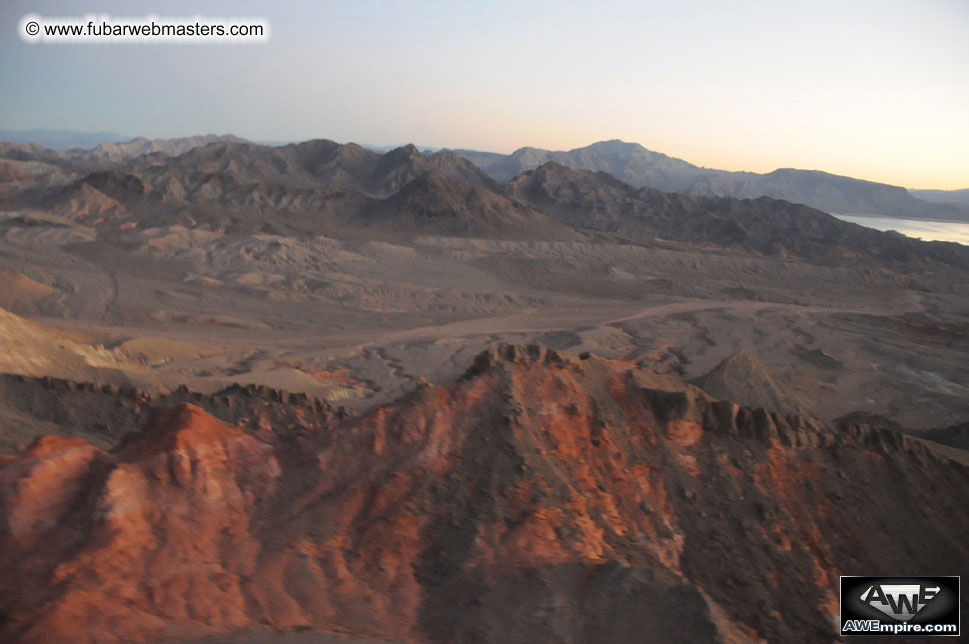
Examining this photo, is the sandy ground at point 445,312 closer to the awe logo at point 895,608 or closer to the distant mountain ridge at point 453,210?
the distant mountain ridge at point 453,210

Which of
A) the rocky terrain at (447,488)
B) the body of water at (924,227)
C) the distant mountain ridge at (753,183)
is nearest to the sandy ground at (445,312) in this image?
the rocky terrain at (447,488)

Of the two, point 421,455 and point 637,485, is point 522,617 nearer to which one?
point 421,455

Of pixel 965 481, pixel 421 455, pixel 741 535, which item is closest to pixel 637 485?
pixel 741 535

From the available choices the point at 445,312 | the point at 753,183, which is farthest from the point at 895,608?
the point at 753,183

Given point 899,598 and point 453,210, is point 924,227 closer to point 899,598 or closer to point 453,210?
point 453,210

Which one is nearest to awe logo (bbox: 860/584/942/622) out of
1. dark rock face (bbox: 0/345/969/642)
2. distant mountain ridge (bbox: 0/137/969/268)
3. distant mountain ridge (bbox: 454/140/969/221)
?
dark rock face (bbox: 0/345/969/642)
